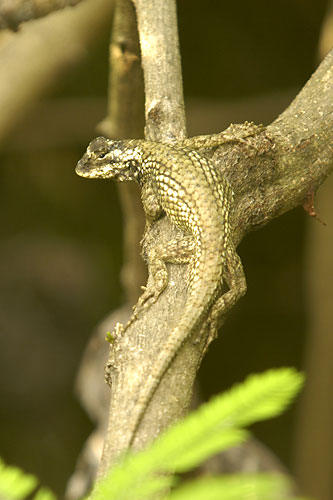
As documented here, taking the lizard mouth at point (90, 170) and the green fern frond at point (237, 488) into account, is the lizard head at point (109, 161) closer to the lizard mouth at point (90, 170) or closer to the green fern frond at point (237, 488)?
the lizard mouth at point (90, 170)

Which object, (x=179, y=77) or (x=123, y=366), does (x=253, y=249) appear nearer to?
(x=179, y=77)

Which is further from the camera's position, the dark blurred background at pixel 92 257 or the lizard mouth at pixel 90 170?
the dark blurred background at pixel 92 257

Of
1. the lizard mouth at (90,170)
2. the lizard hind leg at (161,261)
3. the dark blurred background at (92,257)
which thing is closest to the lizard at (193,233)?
the lizard hind leg at (161,261)

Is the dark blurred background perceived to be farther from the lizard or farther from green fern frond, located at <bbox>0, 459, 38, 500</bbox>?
green fern frond, located at <bbox>0, 459, 38, 500</bbox>

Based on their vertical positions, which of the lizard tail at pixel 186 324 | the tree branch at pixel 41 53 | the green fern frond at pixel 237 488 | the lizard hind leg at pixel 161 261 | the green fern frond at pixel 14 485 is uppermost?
the green fern frond at pixel 237 488

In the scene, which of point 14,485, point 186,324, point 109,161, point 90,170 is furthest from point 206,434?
point 90,170

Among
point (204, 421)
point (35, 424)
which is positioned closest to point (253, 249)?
point (35, 424)

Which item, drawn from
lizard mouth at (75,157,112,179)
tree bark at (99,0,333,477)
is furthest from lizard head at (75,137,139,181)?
tree bark at (99,0,333,477)
